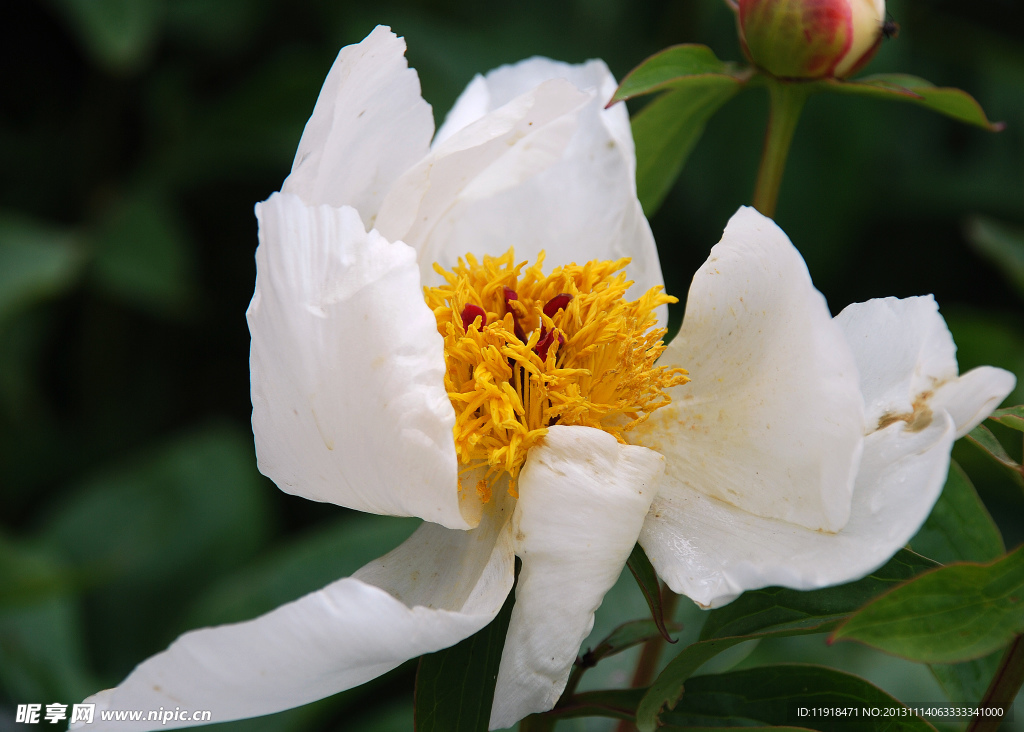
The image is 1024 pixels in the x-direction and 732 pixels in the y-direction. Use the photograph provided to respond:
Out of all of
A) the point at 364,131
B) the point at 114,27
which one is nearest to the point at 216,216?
the point at 114,27

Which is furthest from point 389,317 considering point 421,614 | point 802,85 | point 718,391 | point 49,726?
point 49,726

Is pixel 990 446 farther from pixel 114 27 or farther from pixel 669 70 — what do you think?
pixel 114 27

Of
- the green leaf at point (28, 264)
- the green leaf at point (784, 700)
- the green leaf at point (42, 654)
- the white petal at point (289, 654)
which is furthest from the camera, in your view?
the green leaf at point (28, 264)

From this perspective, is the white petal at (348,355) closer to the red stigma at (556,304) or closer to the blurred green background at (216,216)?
the red stigma at (556,304)

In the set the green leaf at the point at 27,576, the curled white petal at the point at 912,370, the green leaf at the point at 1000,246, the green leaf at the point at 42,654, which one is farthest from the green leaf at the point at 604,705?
the green leaf at the point at 1000,246

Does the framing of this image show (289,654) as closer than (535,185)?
Yes
